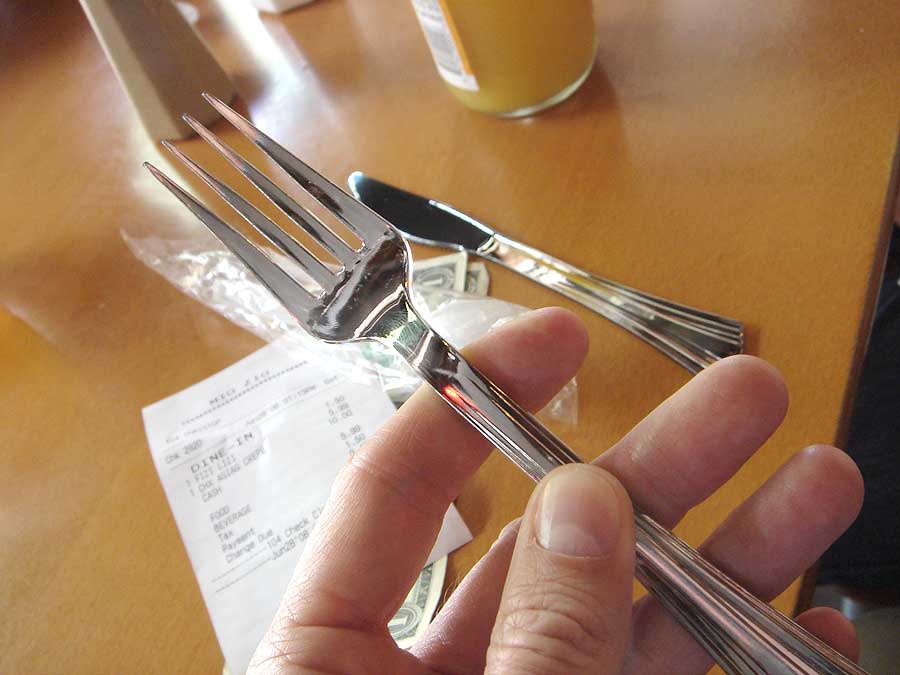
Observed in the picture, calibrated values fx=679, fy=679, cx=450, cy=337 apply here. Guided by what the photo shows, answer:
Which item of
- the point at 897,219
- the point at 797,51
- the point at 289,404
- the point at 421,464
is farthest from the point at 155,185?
the point at 897,219

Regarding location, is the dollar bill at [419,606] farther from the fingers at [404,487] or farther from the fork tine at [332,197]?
the fork tine at [332,197]

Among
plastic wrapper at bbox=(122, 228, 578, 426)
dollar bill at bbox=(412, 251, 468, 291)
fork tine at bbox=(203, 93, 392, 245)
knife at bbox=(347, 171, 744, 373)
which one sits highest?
fork tine at bbox=(203, 93, 392, 245)

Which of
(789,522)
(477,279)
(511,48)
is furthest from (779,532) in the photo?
(511,48)

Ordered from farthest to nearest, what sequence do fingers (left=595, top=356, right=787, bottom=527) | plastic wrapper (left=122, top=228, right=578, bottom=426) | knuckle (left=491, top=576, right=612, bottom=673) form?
1. plastic wrapper (left=122, top=228, right=578, bottom=426)
2. fingers (left=595, top=356, right=787, bottom=527)
3. knuckle (left=491, top=576, right=612, bottom=673)

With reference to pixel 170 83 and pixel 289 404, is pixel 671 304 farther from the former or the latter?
pixel 170 83

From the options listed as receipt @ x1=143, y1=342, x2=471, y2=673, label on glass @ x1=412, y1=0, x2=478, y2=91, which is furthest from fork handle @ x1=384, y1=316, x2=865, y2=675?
label on glass @ x1=412, y1=0, x2=478, y2=91

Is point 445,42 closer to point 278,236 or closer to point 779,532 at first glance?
point 278,236

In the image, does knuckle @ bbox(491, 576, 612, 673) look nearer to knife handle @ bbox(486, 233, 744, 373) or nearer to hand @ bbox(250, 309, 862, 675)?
hand @ bbox(250, 309, 862, 675)
